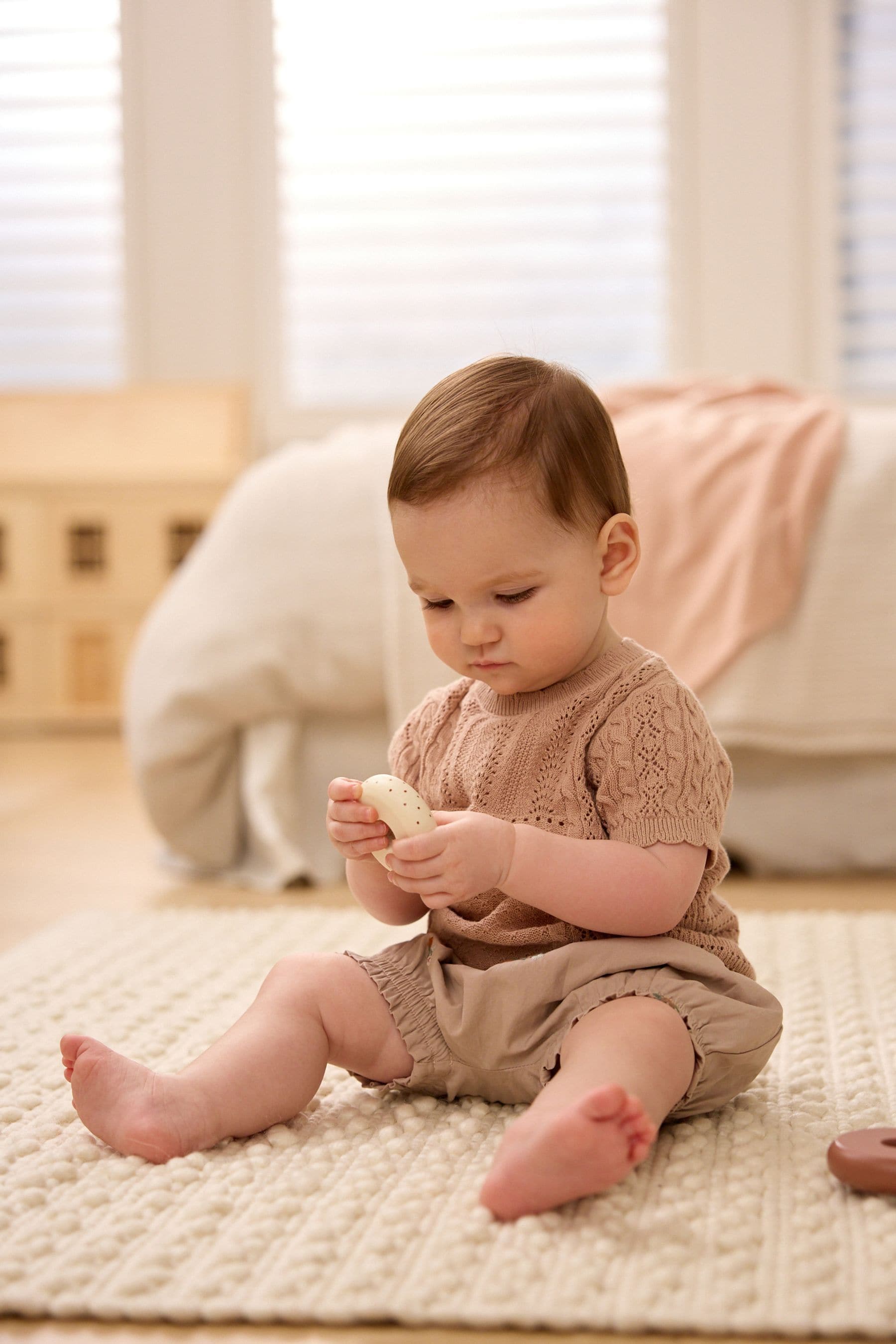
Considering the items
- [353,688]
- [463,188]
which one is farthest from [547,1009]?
[463,188]

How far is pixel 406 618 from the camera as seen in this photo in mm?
1654

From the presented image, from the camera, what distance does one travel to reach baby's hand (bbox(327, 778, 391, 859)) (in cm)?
89

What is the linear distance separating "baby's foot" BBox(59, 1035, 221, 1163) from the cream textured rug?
0.02 metres

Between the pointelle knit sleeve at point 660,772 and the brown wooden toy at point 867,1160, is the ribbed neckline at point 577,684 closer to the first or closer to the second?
the pointelle knit sleeve at point 660,772

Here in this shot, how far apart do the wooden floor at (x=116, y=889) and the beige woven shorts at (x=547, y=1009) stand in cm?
23

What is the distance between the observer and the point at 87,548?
3287mm

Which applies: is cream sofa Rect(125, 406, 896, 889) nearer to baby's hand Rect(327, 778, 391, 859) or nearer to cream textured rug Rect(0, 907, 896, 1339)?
cream textured rug Rect(0, 907, 896, 1339)

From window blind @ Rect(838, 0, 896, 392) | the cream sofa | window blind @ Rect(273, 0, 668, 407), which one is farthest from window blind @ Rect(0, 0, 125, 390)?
the cream sofa

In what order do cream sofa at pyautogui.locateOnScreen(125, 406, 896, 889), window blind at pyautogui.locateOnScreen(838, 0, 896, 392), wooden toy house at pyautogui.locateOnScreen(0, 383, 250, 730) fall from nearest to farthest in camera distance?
cream sofa at pyautogui.locateOnScreen(125, 406, 896, 889)
wooden toy house at pyautogui.locateOnScreen(0, 383, 250, 730)
window blind at pyautogui.locateOnScreen(838, 0, 896, 392)

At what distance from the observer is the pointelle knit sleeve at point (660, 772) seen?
885 mm

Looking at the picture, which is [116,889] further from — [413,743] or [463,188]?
[463,188]

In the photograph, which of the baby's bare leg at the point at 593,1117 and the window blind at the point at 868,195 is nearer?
the baby's bare leg at the point at 593,1117

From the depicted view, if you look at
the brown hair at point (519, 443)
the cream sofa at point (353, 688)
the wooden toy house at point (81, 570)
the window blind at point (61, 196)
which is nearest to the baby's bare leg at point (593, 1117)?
the brown hair at point (519, 443)

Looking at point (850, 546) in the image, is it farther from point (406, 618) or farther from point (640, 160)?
point (640, 160)
